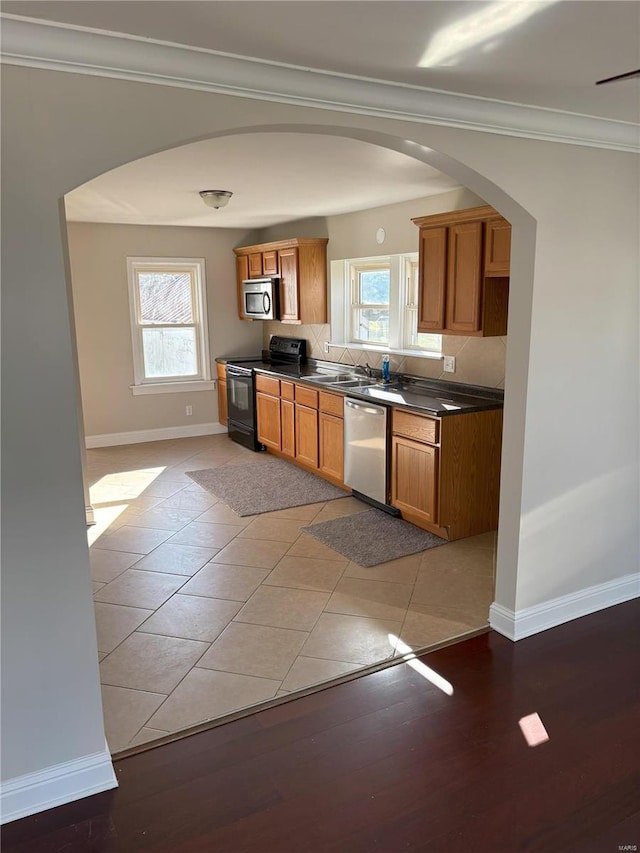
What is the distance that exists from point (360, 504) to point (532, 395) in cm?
230

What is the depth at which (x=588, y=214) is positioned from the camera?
279 cm

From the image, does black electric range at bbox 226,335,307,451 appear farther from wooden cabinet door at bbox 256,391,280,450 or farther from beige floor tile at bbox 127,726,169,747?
beige floor tile at bbox 127,726,169,747

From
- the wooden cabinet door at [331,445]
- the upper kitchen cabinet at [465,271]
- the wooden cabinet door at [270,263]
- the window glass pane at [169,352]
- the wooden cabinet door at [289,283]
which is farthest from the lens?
the window glass pane at [169,352]

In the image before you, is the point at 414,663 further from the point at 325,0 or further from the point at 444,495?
the point at 325,0

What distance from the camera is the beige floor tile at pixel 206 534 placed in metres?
4.16

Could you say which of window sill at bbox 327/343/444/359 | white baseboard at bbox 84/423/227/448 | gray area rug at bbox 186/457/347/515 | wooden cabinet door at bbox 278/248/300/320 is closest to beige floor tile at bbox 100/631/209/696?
gray area rug at bbox 186/457/347/515

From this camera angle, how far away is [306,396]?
17.7 feet

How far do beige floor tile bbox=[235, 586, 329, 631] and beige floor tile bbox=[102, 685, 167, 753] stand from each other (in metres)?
0.69

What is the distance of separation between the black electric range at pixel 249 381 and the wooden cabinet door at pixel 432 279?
1956 millimetres

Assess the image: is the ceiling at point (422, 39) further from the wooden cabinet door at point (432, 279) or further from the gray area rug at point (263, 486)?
the gray area rug at point (263, 486)

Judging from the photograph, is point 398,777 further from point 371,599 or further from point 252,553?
point 252,553

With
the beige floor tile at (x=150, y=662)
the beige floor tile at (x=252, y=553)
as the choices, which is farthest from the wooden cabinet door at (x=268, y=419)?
the beige floor tile at (x=150, y=662)

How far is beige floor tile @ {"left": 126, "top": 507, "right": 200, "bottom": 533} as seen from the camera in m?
4.49

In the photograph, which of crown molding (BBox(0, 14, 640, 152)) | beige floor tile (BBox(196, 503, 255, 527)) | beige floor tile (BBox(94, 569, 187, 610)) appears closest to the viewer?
crown molding (BBox(0, 14, 640, 152))
